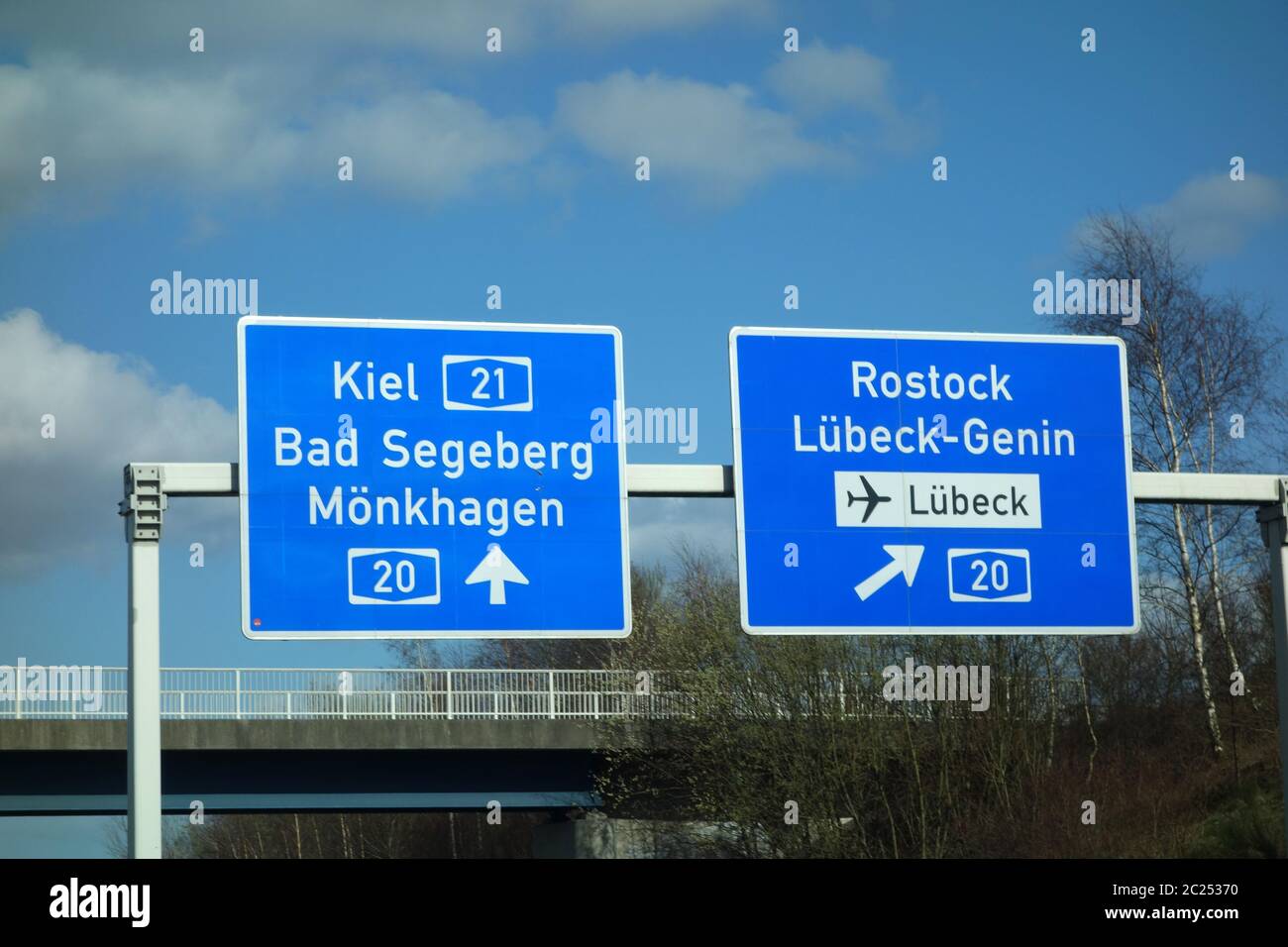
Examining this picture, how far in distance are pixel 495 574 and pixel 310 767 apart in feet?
82.9

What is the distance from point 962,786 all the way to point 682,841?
5777 millimetres

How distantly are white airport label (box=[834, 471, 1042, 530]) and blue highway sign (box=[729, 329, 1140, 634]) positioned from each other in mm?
11

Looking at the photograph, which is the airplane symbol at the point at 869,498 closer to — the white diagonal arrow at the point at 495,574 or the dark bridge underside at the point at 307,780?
the white diagonal arrow at the point at 495,574

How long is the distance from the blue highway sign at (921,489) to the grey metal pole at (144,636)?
4.31m

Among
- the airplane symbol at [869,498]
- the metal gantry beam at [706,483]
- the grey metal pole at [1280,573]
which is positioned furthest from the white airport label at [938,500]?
the grey metal pole at [1280,573]

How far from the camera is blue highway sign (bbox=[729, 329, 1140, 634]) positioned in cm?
1327

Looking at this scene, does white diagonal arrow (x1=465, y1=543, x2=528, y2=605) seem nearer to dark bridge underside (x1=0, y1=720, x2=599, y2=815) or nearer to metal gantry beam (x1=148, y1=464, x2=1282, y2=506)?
metal gantry beam (x1=148, y1=464, x2=1282, y2=506)

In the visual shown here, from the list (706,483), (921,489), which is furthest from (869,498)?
(706,483)

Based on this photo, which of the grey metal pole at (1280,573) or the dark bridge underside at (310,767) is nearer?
the grey metal pole at (1280,573)

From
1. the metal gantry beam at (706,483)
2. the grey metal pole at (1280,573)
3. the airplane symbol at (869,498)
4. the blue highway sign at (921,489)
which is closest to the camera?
the metal gantry beam at (706,483)

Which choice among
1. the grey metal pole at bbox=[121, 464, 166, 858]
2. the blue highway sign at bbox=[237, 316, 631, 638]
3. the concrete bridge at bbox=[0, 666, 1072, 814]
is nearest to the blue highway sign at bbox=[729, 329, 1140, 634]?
the blue highway sign at bbox=[237, 316, 631, 638]

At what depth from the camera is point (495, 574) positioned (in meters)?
12.6

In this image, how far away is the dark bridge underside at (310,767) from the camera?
34.6m

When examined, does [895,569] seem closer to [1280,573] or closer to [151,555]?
[1280,573]
